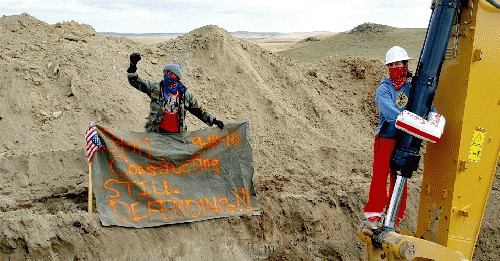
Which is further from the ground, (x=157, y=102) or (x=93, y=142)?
(x=157, y=102)

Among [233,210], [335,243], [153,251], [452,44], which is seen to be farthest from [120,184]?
[452,44]

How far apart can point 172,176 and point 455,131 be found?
3674 millimetres

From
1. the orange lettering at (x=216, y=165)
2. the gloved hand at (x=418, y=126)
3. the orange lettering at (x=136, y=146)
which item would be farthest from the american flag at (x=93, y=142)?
the gloved hand at (x=418, y=126)

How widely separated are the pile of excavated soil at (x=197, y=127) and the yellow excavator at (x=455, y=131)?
102 inches

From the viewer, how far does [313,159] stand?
30.7 ft

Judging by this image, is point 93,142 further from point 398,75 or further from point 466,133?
point 466,133

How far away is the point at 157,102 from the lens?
21.5 ft

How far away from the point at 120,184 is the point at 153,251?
91 cm

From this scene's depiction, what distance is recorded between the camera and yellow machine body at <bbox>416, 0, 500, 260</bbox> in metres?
4.04

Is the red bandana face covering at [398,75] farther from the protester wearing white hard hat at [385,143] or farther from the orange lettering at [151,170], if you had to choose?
the orange lettering at [151,170]

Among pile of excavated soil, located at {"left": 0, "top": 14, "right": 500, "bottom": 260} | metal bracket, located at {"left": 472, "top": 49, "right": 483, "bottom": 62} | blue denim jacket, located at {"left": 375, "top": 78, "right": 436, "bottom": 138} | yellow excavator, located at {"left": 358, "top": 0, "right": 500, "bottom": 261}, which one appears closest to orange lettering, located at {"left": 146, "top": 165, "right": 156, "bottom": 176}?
pile of excavated soil, located at {"left": 0, "top": 14, "right": 500, "bottom": 260}

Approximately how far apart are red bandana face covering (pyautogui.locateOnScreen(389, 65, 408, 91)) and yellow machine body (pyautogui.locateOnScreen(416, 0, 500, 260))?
54cm

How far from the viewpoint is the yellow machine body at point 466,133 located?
4035 mm

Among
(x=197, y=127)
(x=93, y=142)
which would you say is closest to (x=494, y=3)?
(x=93, y=142)
